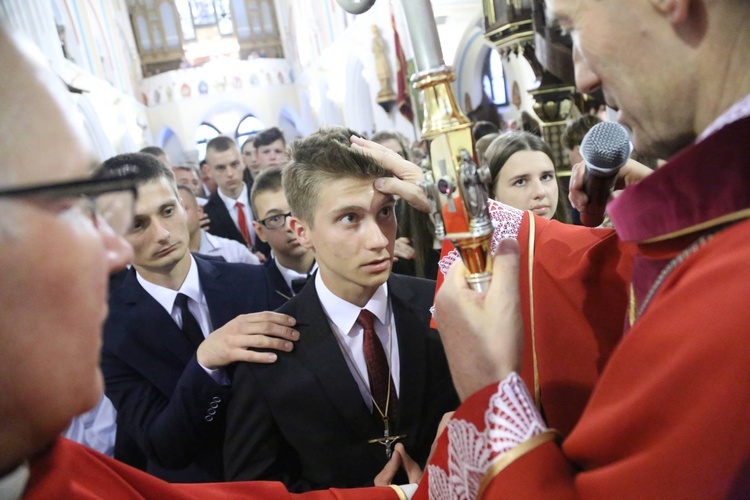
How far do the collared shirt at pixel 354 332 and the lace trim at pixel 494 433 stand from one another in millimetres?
914

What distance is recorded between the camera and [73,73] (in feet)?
34.8

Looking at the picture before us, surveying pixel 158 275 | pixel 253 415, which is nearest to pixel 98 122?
pixel 158 275

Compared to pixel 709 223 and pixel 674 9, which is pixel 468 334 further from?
pixel 674 9

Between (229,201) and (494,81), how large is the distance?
994cm

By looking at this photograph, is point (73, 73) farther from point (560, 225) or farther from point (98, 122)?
point (560, 225)

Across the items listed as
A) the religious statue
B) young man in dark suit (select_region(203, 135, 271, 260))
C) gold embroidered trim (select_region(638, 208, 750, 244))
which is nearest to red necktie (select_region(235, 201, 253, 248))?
young man in dark suit (select_region(203, 135, 271, 260))

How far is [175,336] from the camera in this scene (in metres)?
2.26

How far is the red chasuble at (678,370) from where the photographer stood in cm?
69

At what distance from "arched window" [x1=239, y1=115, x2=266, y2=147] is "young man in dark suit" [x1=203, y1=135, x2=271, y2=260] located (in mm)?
20931

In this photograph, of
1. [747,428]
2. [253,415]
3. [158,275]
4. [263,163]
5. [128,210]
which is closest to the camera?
[747,428]

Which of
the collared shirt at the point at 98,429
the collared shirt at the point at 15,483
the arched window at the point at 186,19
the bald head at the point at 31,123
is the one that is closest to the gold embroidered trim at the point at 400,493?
the collared shirt at the point at 15,483

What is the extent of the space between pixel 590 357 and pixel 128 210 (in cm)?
97

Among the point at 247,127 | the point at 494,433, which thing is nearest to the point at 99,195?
the point at 494,433

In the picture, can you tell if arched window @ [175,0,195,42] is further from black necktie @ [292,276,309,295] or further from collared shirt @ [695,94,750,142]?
collared shirt @ [695,94,750,142]
